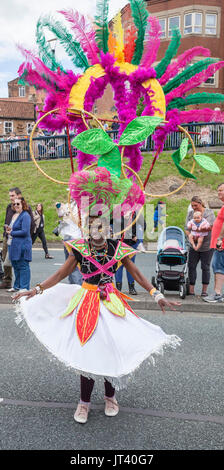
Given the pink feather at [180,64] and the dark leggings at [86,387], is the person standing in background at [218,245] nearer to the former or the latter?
the pink feather at [180,64]

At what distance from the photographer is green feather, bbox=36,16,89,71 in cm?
367

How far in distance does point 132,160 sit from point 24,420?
93.4 inches

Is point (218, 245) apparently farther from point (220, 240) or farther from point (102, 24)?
point (102, 24)

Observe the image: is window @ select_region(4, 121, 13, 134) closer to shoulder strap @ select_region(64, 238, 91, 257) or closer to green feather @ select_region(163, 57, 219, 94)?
green feather @ select_region(163, 57, 219, 94)

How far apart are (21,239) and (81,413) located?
14.1ft

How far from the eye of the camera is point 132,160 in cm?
382

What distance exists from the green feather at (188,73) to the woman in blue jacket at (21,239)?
13.7 feet

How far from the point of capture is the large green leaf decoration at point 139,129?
11.1 ft

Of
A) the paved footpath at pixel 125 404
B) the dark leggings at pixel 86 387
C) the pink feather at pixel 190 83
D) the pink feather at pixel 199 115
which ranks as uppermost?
the pink feather at pixel 190 83

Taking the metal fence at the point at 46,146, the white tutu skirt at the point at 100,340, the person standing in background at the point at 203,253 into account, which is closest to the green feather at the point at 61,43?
the white tutu skirt at the point at 100,340

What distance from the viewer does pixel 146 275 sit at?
10094 millimetres

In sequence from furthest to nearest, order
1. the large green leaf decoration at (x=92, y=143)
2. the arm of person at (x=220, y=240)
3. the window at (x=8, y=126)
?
the window at (x=8, y=126) < the arm of person at (x=220, y=240) < the large green leaf decoration at (x=92, y=143)

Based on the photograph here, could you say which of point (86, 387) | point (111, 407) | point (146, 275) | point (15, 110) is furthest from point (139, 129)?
point (15, 110)

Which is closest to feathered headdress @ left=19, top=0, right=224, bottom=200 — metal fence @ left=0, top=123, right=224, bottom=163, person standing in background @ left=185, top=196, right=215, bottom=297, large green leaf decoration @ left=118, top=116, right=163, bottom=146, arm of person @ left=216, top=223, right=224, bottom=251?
large green leaf decoration @ left=118, top=116, right=163, bottom=146
